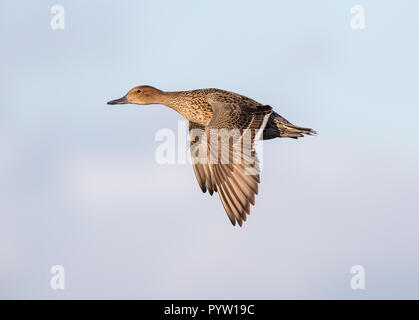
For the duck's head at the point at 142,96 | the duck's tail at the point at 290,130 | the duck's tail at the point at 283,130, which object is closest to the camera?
the duck's tail at the point at 283,130

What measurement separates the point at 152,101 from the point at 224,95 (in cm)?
206

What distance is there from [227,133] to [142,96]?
408cm

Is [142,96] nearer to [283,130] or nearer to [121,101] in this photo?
[121,101]

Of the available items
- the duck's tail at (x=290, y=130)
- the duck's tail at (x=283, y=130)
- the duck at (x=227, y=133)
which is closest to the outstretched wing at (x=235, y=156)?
the duck at (x=227, y=133)

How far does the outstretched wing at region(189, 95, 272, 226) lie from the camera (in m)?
12.1

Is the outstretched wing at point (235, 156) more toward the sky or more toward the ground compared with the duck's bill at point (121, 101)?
more toward the ground

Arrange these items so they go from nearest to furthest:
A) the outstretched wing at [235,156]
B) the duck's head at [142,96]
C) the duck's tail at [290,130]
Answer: the outstretched wing at [235,156]
the duck's tail at [290,130]
the duck's head at [142,96]

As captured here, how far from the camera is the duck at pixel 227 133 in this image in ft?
39.8

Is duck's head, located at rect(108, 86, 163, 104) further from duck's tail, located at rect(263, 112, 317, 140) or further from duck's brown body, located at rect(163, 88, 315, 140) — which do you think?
duck's tail, located at rect(263, 112, 317, 140)

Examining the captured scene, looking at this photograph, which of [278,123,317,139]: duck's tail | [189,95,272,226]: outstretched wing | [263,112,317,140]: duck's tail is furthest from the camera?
[278,123,317,139]: duck's tail

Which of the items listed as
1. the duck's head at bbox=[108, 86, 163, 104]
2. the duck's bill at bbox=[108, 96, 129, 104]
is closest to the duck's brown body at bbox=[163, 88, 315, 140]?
the duck's head at bbox=[108, 86, 163, 104]

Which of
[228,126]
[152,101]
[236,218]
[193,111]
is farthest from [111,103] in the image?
[236,218]

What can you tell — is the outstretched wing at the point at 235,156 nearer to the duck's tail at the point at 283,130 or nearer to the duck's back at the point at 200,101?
the duck's tail at the point at 283,130

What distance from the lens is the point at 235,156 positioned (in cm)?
1226
